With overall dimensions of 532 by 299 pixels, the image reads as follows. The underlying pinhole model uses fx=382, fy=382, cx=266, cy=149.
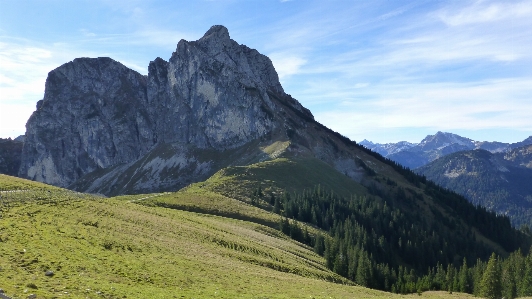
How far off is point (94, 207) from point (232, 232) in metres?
24.1

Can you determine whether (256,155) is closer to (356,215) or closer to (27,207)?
(356,215)

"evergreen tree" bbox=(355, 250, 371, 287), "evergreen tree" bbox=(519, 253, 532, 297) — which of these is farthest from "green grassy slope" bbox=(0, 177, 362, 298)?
"evergreen tree" bbox=(519, 253, 532, 297)

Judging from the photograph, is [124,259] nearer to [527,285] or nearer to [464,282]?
[527,285]

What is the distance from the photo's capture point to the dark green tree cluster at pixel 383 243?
79.2 metres

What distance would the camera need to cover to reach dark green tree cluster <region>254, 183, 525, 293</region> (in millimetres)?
79250

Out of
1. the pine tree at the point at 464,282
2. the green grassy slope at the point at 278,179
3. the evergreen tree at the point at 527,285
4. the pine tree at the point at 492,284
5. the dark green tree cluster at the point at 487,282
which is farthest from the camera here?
the green grassy slope at the point at 278,179

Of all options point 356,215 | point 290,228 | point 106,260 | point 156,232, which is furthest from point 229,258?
point 356,215

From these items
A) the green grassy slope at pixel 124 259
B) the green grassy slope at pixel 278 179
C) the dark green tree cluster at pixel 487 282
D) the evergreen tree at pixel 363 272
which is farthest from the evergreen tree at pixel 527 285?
the green grassy slope at pixel 278 179

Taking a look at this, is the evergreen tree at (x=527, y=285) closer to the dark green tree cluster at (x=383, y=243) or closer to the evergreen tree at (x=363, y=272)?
the dark green tree cluster at (x=383, y=243)

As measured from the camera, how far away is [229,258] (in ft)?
159

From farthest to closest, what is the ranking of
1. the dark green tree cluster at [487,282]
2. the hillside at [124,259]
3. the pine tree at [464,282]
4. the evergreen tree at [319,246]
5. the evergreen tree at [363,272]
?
the evergreen tree at [319,246] < the pine tree at [464,282] < the evergreen tree at [363,272] < the dark green tree cluster at [487,282] < the hillside at [124,259]

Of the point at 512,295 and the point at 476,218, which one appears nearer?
the point at 512,295

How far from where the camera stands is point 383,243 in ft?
363

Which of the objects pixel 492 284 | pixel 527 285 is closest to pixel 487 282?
pixel 492 284
